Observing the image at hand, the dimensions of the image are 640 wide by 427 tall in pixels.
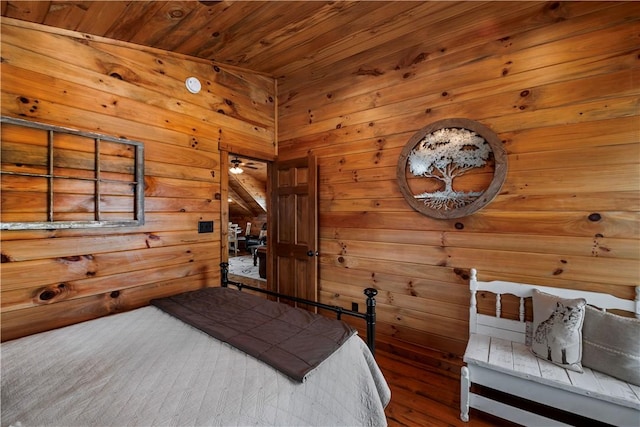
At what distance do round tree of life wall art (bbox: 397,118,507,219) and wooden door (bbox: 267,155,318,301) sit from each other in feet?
3.26

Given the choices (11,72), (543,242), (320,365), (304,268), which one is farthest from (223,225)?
(543,242)

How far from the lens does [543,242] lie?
6.23ft

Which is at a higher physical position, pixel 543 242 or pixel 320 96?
pixel 320 96

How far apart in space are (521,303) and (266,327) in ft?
5.78

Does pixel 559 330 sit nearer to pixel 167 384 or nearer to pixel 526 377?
pixel 526 377

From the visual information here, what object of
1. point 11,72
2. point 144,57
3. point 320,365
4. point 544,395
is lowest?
point 544,395

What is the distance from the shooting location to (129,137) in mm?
2104

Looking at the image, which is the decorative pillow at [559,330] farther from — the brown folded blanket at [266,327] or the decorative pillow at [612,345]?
the brown folded blanket at [266,327]

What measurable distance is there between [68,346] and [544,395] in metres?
2.51

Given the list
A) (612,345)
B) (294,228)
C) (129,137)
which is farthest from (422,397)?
(129,137)

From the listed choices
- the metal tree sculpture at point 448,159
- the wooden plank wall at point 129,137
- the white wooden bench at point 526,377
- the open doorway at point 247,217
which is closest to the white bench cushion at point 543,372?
the white wooden bench at point 526,377

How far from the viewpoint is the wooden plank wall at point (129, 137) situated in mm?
1679

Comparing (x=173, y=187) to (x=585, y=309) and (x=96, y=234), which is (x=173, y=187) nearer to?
(x=96, y=234)

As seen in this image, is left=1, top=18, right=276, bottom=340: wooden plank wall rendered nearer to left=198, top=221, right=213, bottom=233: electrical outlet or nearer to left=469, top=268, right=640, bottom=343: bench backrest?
left=198, top=221, right=213, bottom=233: electrical outlet
